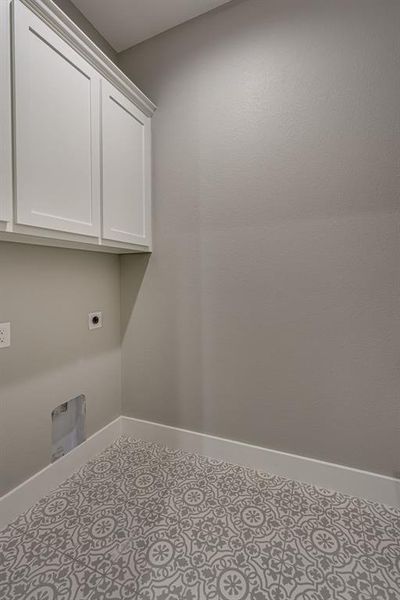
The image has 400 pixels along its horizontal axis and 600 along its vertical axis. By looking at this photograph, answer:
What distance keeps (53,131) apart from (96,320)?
103 centimetres

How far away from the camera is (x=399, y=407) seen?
1374mm

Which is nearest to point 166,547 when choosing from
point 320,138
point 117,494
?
point 117,494

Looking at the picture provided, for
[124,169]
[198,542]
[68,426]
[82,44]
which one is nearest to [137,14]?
[82,44]

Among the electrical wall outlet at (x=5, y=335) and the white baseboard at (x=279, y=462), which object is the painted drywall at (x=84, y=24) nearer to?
the electrical wall outlet at (x=5, y=335)

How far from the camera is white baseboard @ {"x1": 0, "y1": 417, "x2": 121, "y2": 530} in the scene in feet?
4.28

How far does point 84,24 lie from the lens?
5.55ft

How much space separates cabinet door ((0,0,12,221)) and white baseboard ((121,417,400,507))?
1.52m

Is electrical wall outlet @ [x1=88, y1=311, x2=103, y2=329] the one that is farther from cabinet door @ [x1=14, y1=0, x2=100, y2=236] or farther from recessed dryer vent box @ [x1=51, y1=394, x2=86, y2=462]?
cabinet door @ [x1=14, y1=0, x2=100, y2=236]

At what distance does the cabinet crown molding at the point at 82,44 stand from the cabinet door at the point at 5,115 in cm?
13

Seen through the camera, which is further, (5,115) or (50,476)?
(50,476)

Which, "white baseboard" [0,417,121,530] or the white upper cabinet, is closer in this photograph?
the white upper cabinet

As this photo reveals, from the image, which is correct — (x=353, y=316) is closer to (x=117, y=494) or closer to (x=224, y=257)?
(x=224, y=257)

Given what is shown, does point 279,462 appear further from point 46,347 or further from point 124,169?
point 124,169

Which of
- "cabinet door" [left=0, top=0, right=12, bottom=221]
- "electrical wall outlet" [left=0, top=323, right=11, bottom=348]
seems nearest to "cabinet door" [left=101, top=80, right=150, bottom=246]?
"cabinet door" [left=0, top=0, right=12, bottom=221]
